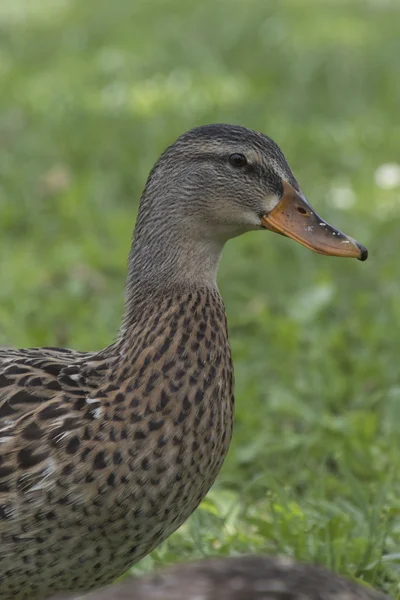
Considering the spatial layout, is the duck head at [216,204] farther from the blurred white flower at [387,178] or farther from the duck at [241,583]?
the blurred white flower at [387,178]

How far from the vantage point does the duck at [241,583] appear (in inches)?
81.0

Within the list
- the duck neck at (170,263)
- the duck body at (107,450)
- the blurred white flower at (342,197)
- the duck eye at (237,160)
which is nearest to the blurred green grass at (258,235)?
the blurred white flower at (342,197)

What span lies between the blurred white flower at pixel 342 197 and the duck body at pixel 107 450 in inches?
143

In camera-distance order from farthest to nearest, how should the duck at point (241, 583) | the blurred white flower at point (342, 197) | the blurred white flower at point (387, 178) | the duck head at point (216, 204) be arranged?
1. the blurred white flower at point (387, 178)
2. the blurred white flower at point (342, 197)
3. the duck head at point (216, 204)
4. the duck at point (241, 583)

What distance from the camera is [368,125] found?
326 inches

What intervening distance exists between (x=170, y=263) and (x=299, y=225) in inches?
13.9

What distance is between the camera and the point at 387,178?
7.11 m

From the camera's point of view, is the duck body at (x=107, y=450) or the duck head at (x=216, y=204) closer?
the duck body at (x=107, y=450)

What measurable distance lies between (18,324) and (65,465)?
8.18ft

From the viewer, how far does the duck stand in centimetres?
206

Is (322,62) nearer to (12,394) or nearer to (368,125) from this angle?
(368,125)

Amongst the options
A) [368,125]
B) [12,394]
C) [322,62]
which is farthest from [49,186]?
[12,394]

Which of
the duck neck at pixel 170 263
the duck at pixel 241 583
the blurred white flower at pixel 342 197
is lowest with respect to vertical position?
the duck at pixel 241 583

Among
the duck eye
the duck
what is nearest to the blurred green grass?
the duck eye
